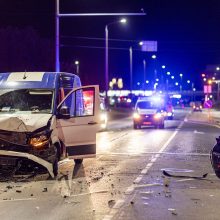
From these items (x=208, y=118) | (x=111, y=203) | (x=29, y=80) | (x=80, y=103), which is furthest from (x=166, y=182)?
(x=208, y=118)

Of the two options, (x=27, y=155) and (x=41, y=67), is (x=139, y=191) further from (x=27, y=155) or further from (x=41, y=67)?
(x=41, y=67)

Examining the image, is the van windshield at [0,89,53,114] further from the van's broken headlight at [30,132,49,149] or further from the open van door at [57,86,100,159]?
the van's broken headlight at [30,132,49,149]

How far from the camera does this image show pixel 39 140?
1170 cm

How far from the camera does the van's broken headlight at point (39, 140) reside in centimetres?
1162

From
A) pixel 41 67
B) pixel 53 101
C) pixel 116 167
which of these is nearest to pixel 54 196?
pixel 53 101

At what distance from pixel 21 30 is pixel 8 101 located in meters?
45.9

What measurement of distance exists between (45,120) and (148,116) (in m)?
23.4

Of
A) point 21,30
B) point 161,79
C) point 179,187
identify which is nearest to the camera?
point 179,187

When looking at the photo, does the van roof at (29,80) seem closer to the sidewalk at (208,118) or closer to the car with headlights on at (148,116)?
the car with headlights on at (148,116)

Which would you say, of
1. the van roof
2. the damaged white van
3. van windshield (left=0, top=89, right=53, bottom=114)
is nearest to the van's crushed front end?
the damaged white van

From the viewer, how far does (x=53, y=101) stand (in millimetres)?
13188

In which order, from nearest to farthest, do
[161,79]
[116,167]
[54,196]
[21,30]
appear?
[54,196] → [116,167] → [21,30] → [161,79]

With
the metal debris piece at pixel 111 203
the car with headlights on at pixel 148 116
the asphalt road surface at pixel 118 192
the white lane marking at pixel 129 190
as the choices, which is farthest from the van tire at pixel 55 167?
the car with headlights on at pixel 148 116

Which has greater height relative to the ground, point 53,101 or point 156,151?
point 53,101
